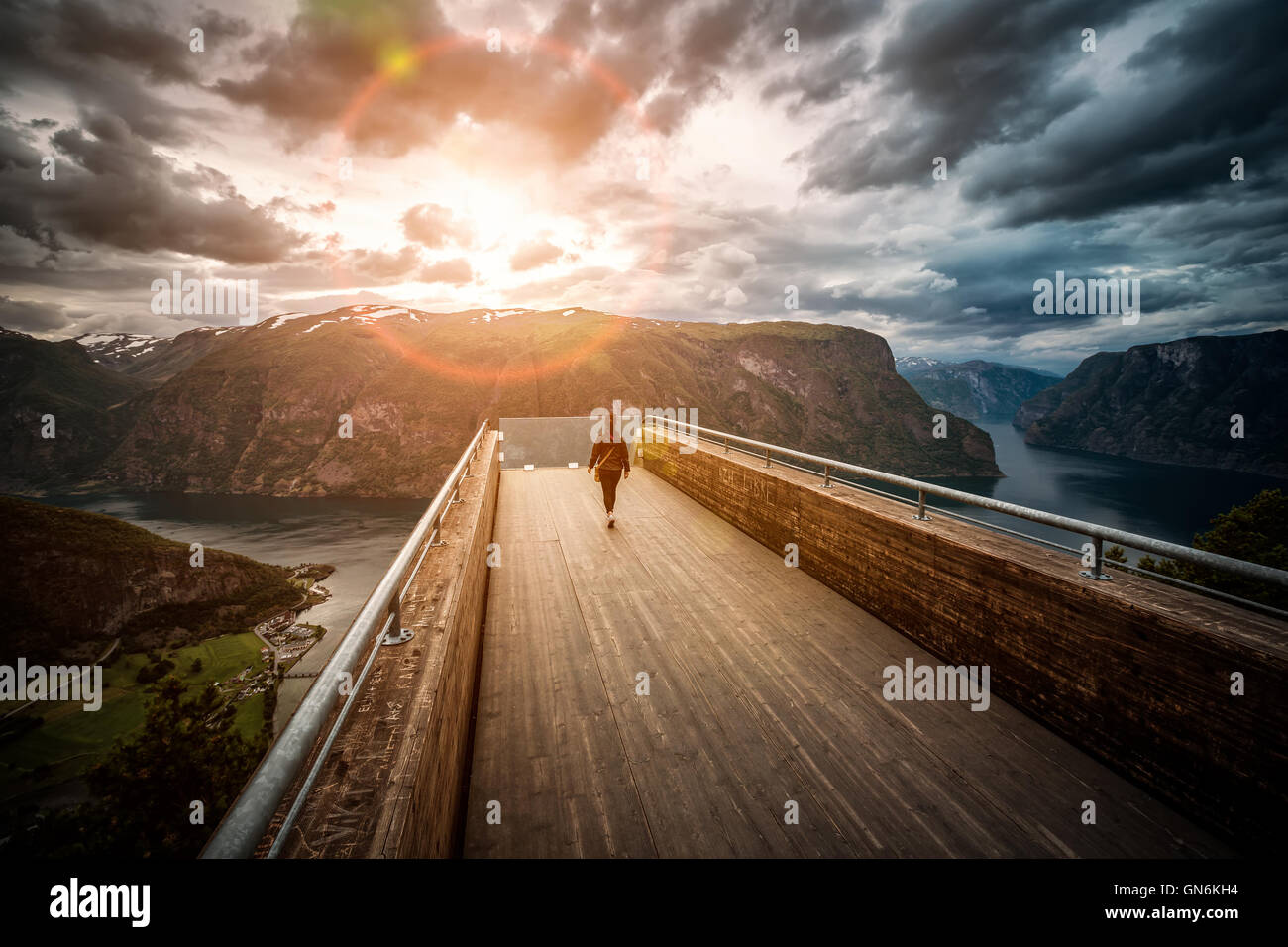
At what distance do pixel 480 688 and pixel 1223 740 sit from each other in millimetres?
4314

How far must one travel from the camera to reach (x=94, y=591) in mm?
59719

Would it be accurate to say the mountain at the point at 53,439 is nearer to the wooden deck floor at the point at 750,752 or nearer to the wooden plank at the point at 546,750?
the wooden plank at the point at 546,750

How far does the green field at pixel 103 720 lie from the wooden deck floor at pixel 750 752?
168ft

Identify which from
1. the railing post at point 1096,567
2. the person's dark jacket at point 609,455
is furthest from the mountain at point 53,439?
the railing post at point 1096,567

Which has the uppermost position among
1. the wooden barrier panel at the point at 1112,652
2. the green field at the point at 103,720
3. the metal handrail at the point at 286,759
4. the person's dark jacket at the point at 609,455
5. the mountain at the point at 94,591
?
the person's dark jacket at the point at 609,455

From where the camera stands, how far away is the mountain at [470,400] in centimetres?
12950

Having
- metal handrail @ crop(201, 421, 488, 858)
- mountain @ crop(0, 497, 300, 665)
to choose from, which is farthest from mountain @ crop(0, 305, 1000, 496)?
metal handrail @ crop(201, 421, 488, 858)

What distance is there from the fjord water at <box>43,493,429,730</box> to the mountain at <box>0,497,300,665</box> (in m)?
11.5

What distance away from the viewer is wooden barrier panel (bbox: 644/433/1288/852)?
7.71 ft

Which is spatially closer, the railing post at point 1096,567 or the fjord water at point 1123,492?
the railing post at point 1096,567

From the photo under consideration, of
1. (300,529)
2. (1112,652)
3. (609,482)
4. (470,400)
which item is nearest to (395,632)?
(1112,652)

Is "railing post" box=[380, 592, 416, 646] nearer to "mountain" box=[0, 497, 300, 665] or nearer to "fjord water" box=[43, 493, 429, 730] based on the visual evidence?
"fjord water" box=[43, 493, 429, 730]

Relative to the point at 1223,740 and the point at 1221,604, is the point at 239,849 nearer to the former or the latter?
the point at 1223,740
